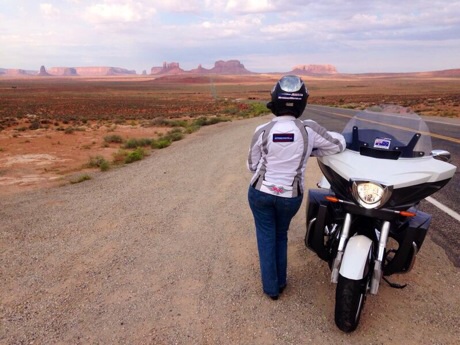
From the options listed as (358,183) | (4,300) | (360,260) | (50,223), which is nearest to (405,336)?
(360,260)

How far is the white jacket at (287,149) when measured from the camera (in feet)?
9.16

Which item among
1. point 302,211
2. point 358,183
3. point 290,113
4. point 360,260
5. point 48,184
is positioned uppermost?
point 290,113

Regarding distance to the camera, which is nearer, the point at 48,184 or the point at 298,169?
the point at 298,169

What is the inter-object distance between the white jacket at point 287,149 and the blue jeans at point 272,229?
72mm

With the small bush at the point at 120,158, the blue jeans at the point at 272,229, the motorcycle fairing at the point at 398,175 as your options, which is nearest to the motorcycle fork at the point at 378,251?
the motorcycle fairing at the point at 398,175

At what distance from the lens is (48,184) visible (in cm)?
862

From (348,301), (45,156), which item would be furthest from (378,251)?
(45,156)

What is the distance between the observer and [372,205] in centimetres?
253

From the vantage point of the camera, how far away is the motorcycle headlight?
98.3 inches

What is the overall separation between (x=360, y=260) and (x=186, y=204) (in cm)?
365

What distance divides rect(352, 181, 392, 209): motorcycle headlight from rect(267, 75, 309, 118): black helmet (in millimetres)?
686

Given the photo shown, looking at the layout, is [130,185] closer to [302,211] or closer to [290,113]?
[302,211]

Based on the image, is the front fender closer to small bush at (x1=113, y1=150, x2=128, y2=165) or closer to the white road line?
the white road line

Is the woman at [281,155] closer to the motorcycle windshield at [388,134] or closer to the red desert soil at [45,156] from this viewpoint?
the motorcycle windshield at [388,134]
